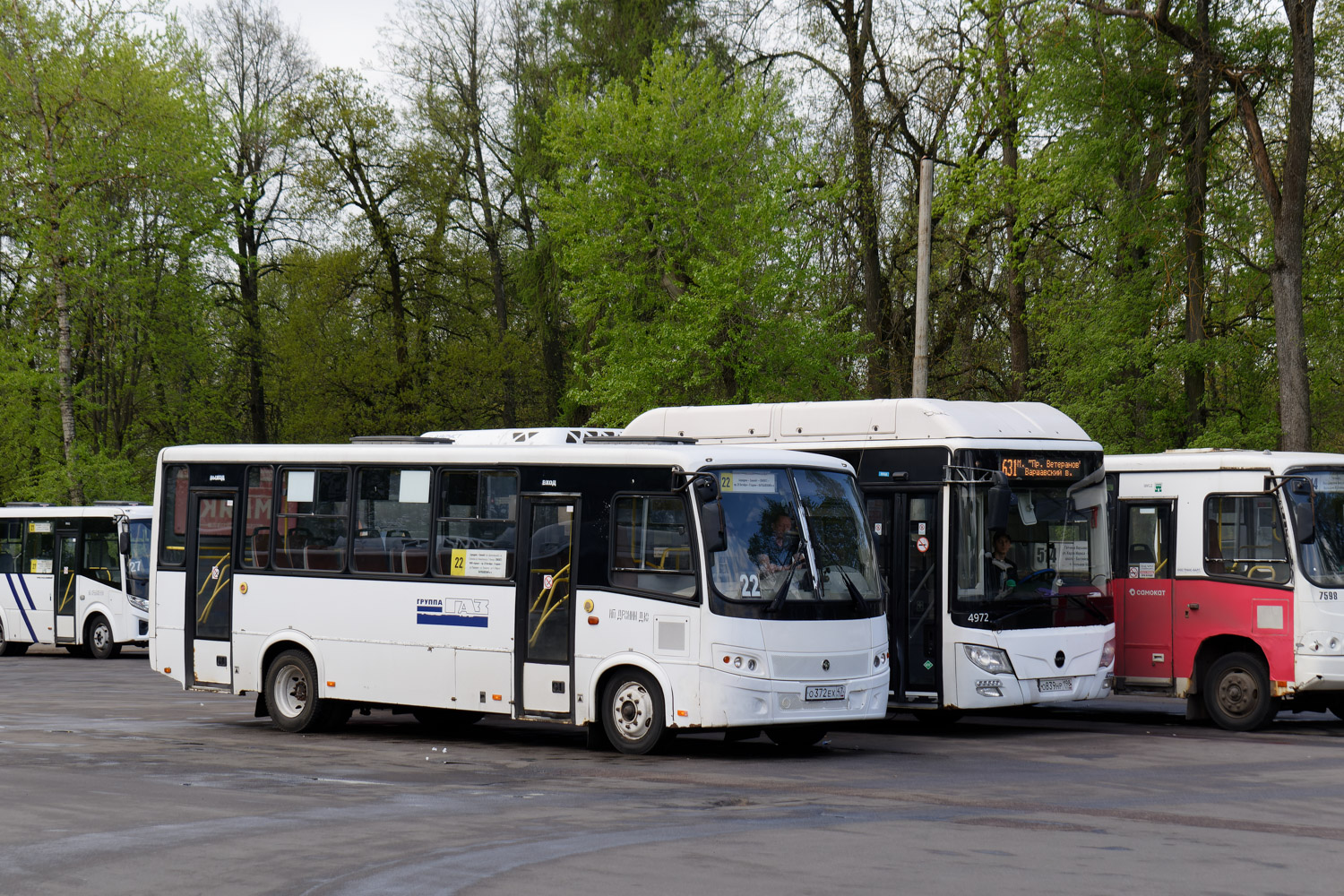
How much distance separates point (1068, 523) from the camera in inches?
640

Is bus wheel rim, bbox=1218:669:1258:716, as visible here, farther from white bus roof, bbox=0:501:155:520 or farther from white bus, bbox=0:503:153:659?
white bus roof, bbox=0:501:155:520

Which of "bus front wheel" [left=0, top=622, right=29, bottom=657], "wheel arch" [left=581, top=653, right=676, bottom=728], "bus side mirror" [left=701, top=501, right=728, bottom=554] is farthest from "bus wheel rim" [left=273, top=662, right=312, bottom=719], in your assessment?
"bus front wheel" [left=0, top=622, right=29, bottom=657]

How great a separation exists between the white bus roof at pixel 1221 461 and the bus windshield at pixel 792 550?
4743 millimetres

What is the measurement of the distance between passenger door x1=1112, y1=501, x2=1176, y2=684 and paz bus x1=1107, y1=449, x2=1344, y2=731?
0.01 metres

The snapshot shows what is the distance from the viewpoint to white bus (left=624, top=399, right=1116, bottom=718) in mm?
15750

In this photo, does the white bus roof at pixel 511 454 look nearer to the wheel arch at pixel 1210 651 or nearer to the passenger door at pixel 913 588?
the passenger door at pixel 913 588

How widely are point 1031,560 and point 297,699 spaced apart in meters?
7.76

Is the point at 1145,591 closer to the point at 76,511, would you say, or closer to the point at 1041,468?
the point at 1041,468

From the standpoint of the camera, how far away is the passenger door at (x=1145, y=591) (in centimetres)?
1730

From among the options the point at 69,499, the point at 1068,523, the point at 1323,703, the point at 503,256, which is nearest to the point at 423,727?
the point at 1068,523

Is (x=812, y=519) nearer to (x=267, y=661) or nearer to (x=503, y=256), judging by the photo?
(x=267, y=661)

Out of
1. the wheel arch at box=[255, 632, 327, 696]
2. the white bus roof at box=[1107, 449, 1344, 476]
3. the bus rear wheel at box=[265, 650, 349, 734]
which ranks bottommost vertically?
the bus rear wheel at box=[265, 650, 349, 734]

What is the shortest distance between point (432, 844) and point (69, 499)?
111 ft

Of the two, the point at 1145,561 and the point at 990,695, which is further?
the point at 1145,561
